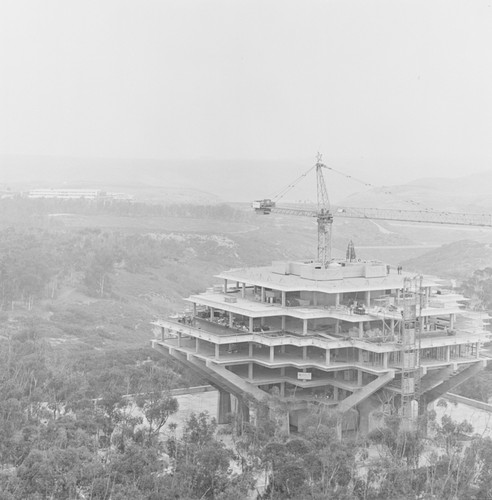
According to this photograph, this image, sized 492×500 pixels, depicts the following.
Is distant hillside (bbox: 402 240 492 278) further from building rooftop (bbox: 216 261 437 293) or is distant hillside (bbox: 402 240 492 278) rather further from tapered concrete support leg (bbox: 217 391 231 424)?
tapered concrete support leg (bbox: 217 391 231 424)

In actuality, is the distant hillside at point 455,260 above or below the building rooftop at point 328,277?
below

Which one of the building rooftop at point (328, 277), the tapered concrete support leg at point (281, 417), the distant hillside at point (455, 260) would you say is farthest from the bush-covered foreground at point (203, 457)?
the distant hillside at point (455, 260)

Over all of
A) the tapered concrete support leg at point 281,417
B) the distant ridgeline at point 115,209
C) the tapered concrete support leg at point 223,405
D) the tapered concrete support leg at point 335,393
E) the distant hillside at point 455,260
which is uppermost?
the distant ridgeline at point 115,209

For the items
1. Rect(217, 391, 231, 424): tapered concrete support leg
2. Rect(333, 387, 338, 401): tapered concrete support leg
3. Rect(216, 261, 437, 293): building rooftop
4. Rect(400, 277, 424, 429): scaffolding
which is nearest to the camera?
Rect(400, 277, 424, 429): scaffolding

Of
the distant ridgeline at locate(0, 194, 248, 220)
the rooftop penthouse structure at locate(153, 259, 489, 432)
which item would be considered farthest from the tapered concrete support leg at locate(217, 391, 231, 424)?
the distant ridgeline at locate(0, 194, 248, 220)

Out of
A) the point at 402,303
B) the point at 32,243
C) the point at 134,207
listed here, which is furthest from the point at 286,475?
the point at 134,207

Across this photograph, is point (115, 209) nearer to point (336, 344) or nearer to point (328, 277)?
point (328, 277)

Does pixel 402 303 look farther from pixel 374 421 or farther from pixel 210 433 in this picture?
pixel 210 433

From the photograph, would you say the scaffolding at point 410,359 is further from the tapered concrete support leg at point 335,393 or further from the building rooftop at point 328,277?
the tapered concrete support leg at point 335,393
